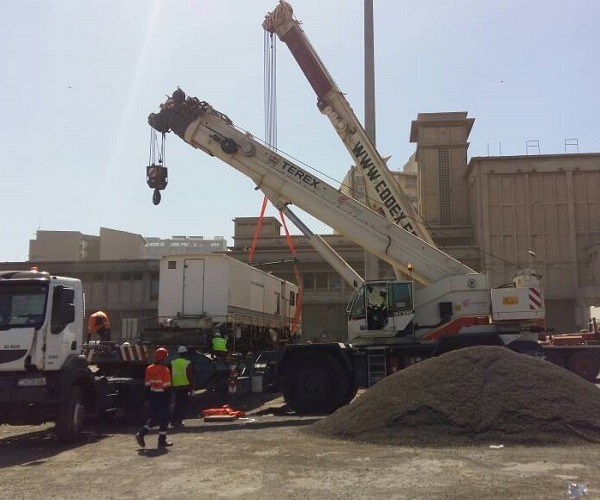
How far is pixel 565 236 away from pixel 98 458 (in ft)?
140

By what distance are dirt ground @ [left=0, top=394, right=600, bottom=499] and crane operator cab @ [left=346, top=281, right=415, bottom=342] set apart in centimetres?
462

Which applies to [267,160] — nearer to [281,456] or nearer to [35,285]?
[35,285]

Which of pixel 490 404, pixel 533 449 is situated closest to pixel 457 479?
pixel 533 449

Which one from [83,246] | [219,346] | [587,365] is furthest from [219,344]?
[83,246]

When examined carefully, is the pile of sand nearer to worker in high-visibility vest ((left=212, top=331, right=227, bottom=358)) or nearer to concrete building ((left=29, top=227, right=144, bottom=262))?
worker in high-visibility vest ((left=212, top=331, right=227, bottom=358))

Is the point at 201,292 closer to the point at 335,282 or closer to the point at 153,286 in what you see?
the point at 335,282

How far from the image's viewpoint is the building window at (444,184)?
50.0 meters

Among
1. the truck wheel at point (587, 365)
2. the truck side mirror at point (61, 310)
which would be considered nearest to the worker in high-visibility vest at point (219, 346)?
the truck side mirror at point (61, 310)

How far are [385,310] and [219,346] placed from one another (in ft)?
14.2

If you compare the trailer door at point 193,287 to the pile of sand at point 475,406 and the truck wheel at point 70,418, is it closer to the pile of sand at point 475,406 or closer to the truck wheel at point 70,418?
the truck wheel at point 70,418

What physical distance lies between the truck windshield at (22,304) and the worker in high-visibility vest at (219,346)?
5127 mm

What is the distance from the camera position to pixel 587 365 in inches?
859

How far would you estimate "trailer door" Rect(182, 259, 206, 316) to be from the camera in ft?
53.0

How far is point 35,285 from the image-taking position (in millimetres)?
10617
